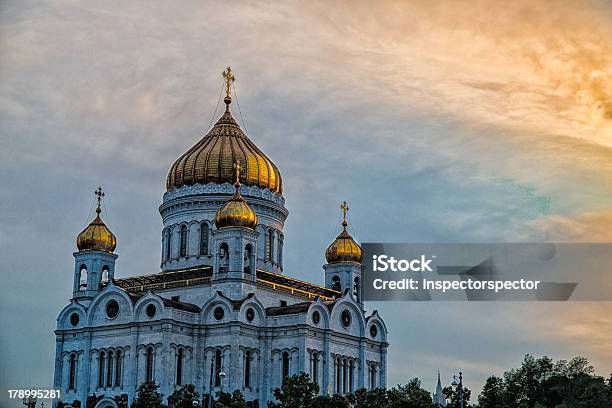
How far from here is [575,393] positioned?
51562mm

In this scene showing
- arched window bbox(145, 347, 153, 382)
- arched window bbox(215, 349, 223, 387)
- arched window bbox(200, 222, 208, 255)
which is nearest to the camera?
arched window bbox(145, 347, 153, 382)

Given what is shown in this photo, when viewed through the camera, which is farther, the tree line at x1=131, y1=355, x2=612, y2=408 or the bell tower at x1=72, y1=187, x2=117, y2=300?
the bell tower at x1=72, y1=187, x2=117, y2=300

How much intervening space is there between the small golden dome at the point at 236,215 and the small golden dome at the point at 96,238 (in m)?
7.65

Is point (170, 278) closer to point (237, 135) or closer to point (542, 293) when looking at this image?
point (237, 135)

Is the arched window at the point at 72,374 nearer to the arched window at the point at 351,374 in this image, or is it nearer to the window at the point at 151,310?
the window at the point at 151,310

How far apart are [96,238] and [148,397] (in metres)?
14.8

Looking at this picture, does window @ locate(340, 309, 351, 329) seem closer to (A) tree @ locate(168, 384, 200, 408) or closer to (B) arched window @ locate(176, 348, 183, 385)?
(B) arched window @ locate(176, 348, 183, 385)

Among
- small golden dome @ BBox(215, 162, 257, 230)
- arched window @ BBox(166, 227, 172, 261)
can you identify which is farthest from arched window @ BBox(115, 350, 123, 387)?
small golden dome @ BBox(215, 162, 257, 230)

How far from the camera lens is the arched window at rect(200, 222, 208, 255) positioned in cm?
6003

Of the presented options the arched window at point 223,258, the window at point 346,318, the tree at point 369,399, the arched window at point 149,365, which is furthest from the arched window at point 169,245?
the tree at point 369,399

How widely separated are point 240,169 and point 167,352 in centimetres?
1343

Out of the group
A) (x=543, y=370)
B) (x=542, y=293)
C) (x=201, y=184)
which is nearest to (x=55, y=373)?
(x=201, y=184)

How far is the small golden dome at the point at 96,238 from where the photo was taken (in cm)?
5941

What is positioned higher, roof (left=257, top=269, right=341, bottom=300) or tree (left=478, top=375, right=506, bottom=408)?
roof (left=257, top=269, right=341, bottom=300)
